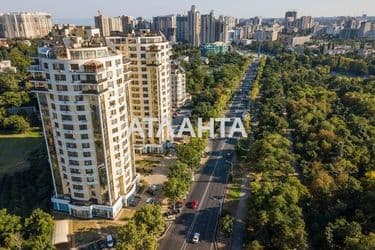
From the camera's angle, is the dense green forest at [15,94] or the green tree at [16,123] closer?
the green tree at [16,123]

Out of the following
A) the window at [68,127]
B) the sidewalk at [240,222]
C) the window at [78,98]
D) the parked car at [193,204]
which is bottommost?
the sidewalk at [240,222]

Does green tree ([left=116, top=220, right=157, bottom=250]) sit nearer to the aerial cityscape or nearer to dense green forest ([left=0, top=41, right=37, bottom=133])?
the aerial cityscape

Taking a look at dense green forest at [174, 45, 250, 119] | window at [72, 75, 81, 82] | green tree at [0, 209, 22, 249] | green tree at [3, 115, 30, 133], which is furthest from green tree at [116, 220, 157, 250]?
green tree at [3, 115, 30, 133]

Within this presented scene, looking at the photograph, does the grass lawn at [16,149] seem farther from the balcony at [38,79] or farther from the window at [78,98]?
the window at [78,98]

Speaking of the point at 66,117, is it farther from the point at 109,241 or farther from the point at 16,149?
the point at 16,149

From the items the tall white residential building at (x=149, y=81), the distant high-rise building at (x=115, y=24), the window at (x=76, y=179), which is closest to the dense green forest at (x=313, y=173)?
the tall white residential building at (x=149, y=81)

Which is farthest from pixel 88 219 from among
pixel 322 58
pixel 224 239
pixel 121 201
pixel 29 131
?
pixel 322 58

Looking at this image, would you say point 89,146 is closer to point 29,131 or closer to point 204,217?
point 204,217

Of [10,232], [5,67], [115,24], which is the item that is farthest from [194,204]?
[115,24]
